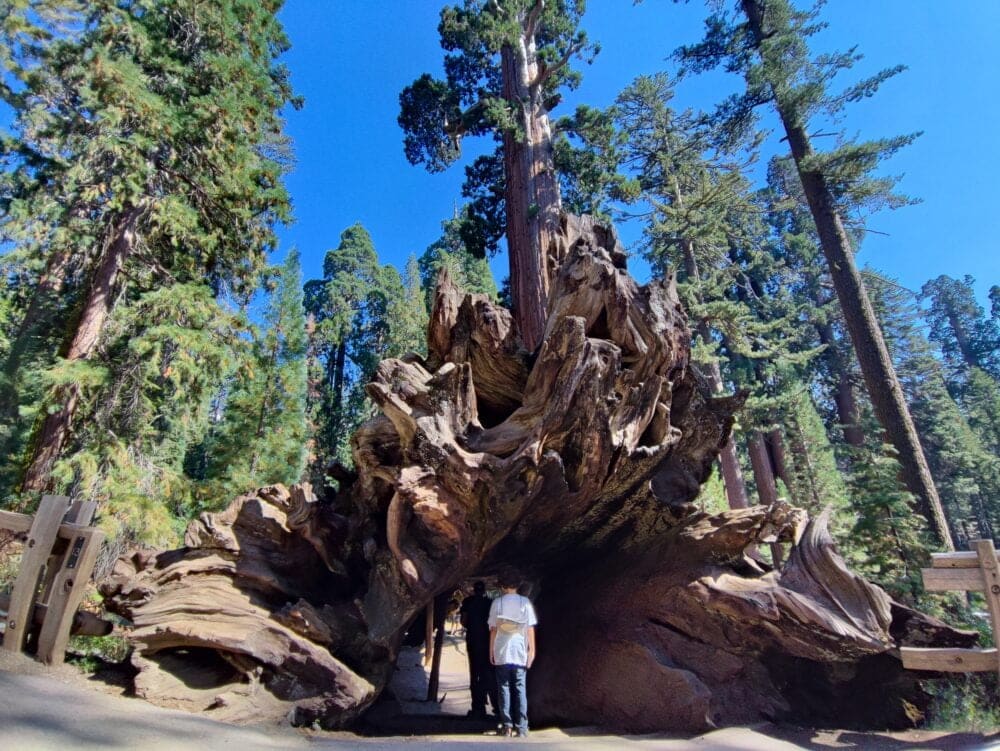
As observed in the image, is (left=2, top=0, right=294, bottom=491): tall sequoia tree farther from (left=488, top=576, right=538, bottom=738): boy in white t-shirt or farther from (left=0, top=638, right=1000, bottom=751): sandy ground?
(left=488, top=576, right=538, bottom=738): boy in white t-shirt

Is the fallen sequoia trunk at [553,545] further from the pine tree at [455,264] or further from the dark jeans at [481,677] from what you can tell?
the pine tree at [455,264]

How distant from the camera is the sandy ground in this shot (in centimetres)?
326

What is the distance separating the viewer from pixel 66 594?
15.7 ft

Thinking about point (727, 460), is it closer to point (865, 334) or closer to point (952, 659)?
point (865, 334)

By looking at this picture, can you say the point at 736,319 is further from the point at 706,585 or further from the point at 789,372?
the point at 706,585

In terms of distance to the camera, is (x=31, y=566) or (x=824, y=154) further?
(x=824, y=154)

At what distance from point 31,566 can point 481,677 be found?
4831mm

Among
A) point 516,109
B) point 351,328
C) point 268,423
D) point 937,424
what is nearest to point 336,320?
point 351,328

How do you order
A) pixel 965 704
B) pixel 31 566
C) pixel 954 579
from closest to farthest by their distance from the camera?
pixel 31 566
pixel 954 579
pixel 965 704

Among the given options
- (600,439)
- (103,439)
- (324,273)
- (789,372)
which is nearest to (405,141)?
(103,439)

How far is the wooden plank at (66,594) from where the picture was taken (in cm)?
473

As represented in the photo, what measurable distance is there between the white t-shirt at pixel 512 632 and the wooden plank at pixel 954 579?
3.56m

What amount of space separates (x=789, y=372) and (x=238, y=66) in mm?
20595

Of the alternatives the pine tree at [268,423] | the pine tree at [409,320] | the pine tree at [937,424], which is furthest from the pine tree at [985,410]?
the pine tree at [268,423]
